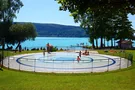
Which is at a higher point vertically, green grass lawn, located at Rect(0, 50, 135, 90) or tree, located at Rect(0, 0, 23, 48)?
tree, located at Rect(0, 0, 23, 48)

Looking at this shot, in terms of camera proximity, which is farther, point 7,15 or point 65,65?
point 7,15

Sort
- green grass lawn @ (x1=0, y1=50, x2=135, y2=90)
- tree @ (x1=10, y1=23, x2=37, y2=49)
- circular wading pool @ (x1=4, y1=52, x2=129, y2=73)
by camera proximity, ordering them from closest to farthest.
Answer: green grass lawn @ (x1=0, y1=50, x2=135, y2=90) → circular wading pool @ (x1=4, y1=52, x2=129, y2=73) → tree @ (x1=10, y1=23, x2=37, y2=49)

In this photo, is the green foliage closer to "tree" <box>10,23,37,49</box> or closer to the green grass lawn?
"tree" <box>10,23,37,49</box>

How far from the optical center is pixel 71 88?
50.1ft

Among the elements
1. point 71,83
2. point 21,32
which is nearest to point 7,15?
point 21,32

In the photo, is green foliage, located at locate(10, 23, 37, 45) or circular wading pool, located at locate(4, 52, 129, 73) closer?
circular wading pool, located at locate(4, 52, 129, 73)

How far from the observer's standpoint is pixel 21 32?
57.1 metres

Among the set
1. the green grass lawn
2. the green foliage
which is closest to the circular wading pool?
the green grass lawn

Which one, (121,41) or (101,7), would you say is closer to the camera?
(101,7)

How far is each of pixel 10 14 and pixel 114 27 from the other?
28.4m

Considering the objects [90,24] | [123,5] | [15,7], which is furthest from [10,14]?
[123,5]

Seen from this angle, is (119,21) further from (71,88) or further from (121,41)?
(71,88)

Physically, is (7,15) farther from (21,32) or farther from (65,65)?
(65,65)

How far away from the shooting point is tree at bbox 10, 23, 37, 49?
56.6 meters
